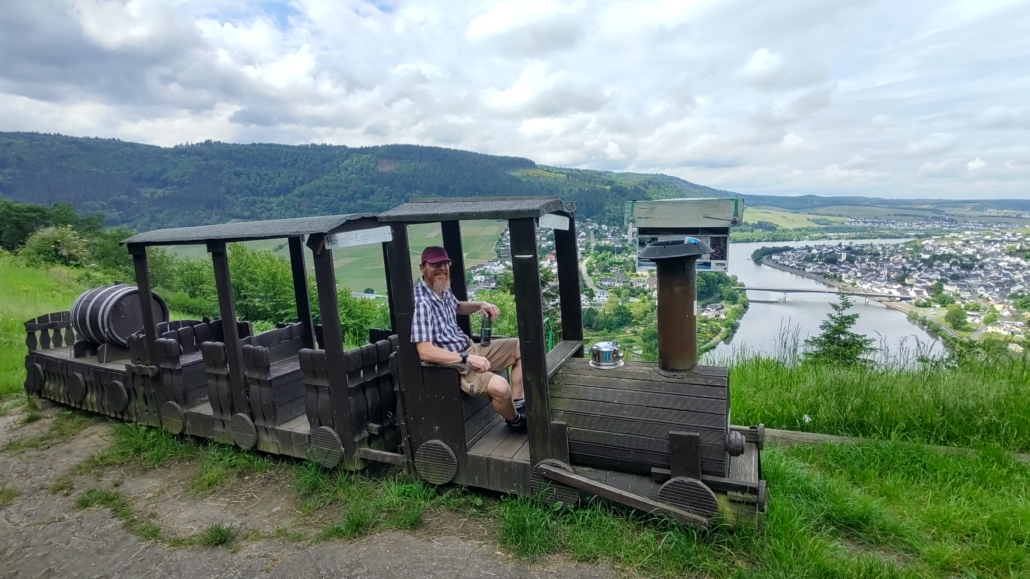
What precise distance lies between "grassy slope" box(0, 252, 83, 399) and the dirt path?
4453 mm

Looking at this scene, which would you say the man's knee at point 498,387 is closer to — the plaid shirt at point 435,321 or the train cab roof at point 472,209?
the plaid shirt at point 435,321

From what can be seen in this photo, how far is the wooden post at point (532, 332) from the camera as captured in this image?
323cm

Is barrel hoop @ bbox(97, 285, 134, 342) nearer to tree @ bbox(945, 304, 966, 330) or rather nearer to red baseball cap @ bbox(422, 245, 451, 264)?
red baseball cap @ bbox(422, 245, 451, 264)

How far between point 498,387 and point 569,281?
4.04 ft

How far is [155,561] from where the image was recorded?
344cm

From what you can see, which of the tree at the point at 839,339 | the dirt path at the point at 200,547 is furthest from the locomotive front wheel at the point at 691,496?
the tree at the point at 839,339

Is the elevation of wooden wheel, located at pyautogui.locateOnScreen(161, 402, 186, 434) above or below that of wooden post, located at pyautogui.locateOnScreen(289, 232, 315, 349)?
below

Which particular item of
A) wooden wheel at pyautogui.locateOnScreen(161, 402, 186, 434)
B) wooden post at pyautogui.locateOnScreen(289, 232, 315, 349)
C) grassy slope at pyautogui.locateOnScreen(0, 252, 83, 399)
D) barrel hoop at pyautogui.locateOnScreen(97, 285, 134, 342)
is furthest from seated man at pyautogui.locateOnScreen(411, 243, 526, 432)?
grassy slope at pyautogui.locateOnScreen(0, 252, 83, 399)

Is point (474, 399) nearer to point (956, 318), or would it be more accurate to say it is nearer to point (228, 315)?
point (228, 315)

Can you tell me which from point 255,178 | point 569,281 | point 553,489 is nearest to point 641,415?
point 553,489

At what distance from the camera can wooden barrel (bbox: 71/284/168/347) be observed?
5973mm

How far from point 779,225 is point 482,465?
41.6ft

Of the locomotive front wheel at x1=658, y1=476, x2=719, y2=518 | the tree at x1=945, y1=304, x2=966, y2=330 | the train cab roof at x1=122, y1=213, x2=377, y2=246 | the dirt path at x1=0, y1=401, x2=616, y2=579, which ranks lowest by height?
the dirt path at x1=0, y1=401, x2=616, y2=579

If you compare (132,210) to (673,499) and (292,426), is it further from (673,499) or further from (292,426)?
(673,499)
